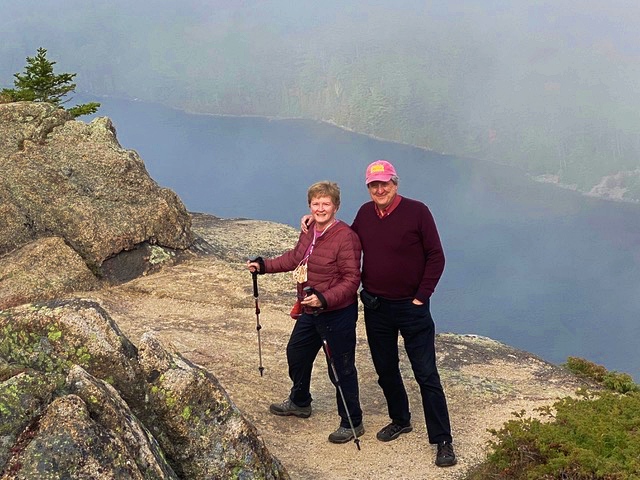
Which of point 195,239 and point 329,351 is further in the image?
point 195,239

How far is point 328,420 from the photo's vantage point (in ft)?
40.0

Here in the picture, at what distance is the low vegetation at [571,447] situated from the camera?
31.5 ft

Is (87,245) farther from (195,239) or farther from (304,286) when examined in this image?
(304,286)

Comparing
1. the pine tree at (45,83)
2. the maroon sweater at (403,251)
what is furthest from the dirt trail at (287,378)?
the pine tree at (45,83)

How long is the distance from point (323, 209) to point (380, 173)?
3.30 ft

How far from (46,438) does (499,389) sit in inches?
448

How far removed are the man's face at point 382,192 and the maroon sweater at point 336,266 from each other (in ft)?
2.23

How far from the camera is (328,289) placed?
9.98 metres

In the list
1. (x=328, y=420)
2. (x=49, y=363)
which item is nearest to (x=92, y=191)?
(x=328, y=420)

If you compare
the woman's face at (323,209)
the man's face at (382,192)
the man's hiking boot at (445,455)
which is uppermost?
the man's face at (382,192)

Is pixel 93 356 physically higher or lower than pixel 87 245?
higher

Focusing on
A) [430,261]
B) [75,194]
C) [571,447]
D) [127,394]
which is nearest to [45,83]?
[75,194]

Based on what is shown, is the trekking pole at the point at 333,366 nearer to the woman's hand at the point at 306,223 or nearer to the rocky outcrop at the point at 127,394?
the woman's hand at the point at 306,223

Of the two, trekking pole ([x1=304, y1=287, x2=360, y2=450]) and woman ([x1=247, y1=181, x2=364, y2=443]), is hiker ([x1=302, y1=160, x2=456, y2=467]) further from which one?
trekking pole ([x1=304, y1=287, x2=360, y2=450])
